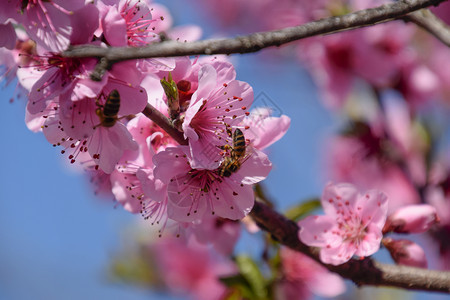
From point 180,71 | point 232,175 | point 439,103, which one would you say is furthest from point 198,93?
point 439,103

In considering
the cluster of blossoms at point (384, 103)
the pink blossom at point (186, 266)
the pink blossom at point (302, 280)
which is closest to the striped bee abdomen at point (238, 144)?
the pink blossom at point (302, 280)

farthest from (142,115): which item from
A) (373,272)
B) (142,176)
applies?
(373,272)

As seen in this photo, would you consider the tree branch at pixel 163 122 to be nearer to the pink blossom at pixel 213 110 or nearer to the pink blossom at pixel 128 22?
the pink blossom at pixel 213 110

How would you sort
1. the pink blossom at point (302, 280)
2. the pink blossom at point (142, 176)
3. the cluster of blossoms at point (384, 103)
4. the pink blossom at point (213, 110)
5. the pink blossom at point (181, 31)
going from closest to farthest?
1. the pink blossom at point (213, 110)
2. the pink blossom at point (142, 176)
3. the pink blossom at point (181, 31)
4. the pink blossom at point (302, 280)
5. the cluster of blossoms at point (384, 103)

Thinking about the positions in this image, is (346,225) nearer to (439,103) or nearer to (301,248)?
(301,248)

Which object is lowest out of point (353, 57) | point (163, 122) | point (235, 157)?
point (353, 57)

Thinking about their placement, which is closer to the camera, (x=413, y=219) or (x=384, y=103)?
(x=413, y=219)

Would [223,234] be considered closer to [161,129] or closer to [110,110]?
[161,129]
